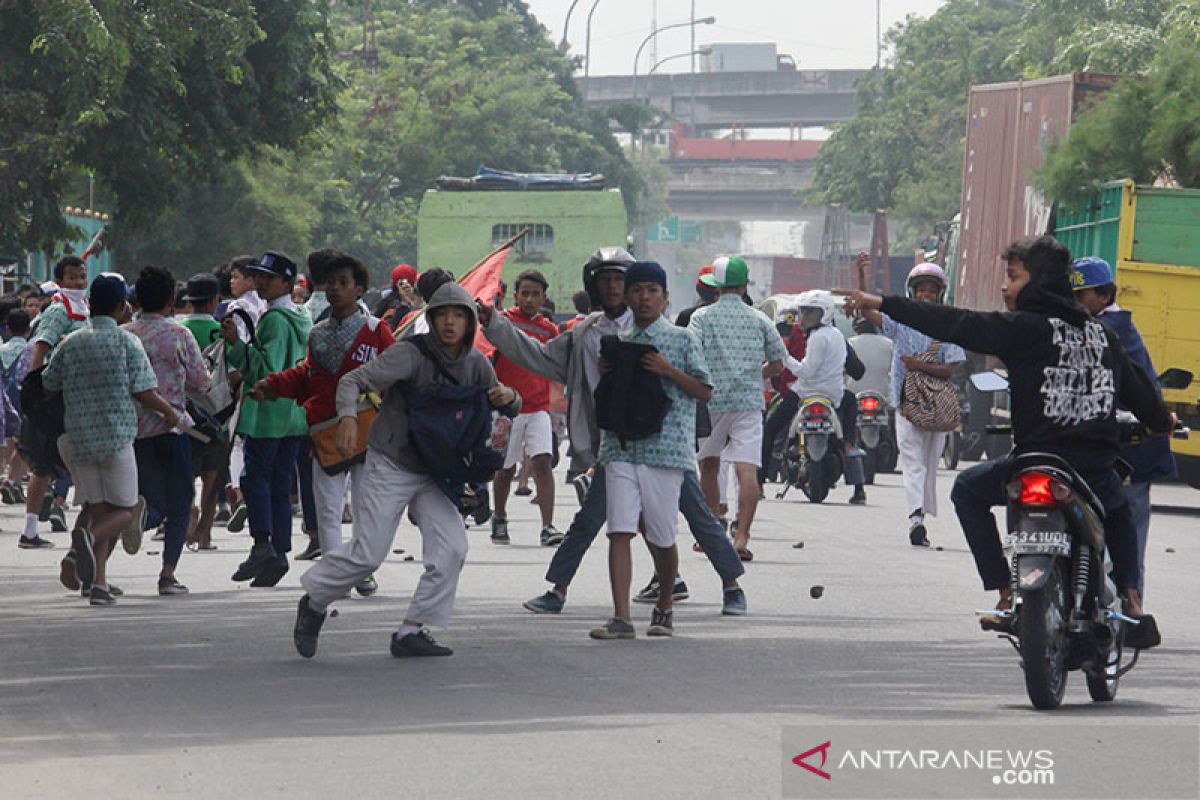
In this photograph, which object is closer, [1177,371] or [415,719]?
[415,719]

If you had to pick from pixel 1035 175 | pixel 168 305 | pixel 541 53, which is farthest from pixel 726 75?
pixel 168 305

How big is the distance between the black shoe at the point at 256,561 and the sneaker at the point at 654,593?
1.88 m

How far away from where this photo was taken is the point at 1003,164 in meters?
29.9

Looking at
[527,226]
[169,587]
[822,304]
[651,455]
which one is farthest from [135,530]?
[527,226]

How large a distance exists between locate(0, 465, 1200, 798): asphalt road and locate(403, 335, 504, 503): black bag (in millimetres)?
752

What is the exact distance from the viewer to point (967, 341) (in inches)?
321

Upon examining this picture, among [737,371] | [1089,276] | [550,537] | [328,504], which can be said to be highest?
[1089,276]

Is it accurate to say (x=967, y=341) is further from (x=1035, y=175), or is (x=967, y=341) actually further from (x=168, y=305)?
(x=1035, y=175)

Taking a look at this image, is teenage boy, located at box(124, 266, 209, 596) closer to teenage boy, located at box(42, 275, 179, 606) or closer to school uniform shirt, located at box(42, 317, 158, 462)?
teenage boy, located at box(42, 275, 179, 606)

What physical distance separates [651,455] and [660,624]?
30.2 inches

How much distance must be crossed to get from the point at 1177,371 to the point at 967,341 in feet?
4.40

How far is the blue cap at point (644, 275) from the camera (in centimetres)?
1015

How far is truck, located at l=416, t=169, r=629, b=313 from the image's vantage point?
3584cm

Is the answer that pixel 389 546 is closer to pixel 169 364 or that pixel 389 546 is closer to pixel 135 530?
pixel 135 530
